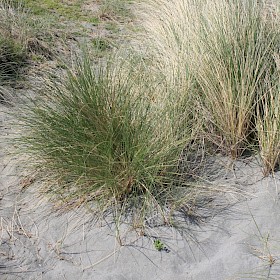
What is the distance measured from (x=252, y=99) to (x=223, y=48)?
42 cm

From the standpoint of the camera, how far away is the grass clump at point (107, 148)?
303 cm

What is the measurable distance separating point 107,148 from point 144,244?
57 cm

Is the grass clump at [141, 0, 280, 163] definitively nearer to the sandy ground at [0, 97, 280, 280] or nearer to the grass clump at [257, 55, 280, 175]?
the grass clump at [257, 55, 280, 175]

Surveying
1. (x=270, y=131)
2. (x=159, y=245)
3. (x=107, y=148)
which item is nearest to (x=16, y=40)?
(x=107, y=148)

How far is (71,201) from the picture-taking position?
312cm

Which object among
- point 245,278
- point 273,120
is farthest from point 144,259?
point 273,120

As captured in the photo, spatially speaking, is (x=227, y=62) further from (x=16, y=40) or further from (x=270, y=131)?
(x=16, y=40)

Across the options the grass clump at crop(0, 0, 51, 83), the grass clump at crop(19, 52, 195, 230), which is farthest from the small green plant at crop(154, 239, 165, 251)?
the grass clump at crop(0, 0, 51, 83)

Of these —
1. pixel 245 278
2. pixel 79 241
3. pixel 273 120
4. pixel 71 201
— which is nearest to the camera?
pixel 245 278

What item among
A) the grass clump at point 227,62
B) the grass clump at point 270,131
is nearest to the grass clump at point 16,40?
the grass clump at point 227,62

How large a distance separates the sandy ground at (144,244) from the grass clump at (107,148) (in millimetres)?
138

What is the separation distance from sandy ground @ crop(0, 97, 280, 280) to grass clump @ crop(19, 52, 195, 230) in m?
0.14

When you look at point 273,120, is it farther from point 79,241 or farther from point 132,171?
point 79,241

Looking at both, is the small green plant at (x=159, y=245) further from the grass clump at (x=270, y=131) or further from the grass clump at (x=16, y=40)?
the grass clump at (x=16, y=40)
